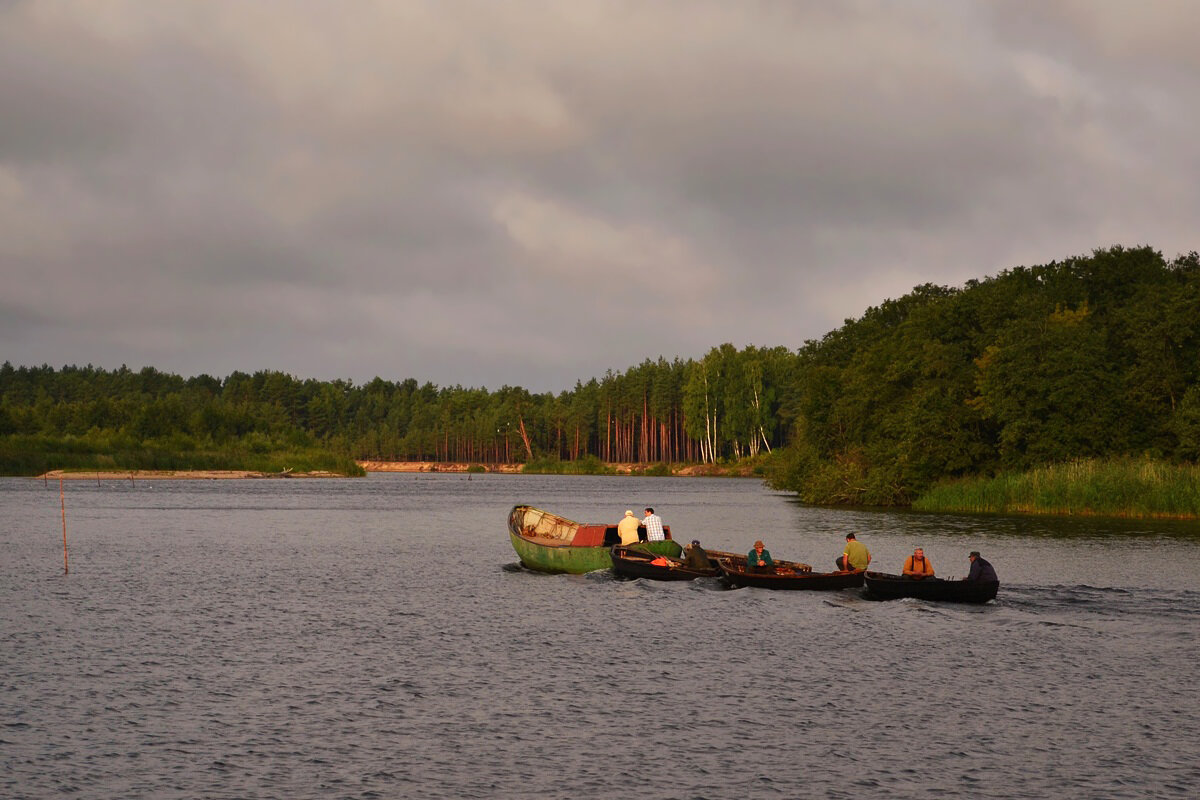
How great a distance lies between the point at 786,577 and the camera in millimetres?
41594

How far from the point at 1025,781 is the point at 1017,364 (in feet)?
239

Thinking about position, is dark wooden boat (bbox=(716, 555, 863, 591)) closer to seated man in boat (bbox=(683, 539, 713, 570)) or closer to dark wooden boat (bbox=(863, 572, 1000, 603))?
seated man in boat (bbox=(683, 539, 713, 570))

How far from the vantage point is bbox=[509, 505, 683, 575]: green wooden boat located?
159ft


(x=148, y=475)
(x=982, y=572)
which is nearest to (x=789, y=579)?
(x=982, y=572)

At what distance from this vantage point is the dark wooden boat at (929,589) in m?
38.0

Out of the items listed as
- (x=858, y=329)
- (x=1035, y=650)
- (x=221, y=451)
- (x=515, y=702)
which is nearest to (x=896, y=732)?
(x=515, y=702)

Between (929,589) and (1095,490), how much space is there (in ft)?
134

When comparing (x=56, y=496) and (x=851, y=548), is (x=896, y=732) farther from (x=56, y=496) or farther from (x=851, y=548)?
(x=56, y=496)

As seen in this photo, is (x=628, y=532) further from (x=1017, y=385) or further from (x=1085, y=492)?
(x=1017, y=385)

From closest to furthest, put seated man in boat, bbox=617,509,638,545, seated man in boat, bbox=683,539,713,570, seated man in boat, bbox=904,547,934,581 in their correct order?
seated man in boat, bbox=904,547,934,581
seated man in boat, bbox=683,539,713,570
seated man in boat, bbox=617,509,638,545

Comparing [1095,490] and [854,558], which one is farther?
[1095,490]

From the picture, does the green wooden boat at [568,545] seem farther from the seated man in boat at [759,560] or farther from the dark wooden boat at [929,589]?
the dark wooden boat at [929,589]

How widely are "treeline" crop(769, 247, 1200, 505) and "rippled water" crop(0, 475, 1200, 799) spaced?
30.5 meters

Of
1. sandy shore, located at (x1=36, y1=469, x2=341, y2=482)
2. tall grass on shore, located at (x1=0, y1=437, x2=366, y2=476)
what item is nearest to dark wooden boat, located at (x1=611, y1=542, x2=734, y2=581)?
sandy shore, located at (x1=36, y1=469, x2=341, y2=482)
